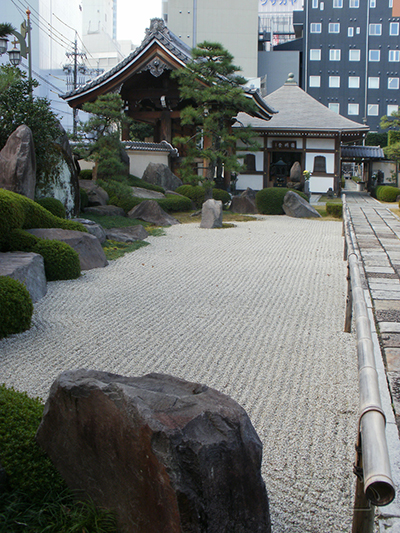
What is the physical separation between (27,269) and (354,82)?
48.5 meters

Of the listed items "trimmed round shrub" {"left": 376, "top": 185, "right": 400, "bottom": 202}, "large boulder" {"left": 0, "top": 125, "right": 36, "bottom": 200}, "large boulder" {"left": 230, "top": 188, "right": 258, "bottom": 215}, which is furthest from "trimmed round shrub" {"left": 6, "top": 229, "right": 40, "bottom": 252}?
"trimmed round shrub" {"left": 376, "top": 185, "right": 400, "bottom": 202}

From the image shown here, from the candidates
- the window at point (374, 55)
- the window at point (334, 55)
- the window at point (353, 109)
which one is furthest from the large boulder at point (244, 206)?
the window at point (374, 55)

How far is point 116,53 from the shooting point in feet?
198

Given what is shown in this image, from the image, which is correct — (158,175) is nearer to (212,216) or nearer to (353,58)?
(212,216)

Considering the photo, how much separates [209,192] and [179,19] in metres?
29.7

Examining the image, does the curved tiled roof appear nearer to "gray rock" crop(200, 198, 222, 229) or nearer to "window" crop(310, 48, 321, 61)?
"gray rock" crop(200, 198, 222, 229)

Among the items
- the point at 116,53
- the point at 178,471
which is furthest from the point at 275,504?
the point at 116,53

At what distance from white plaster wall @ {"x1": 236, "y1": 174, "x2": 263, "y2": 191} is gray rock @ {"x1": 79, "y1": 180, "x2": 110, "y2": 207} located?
9.71 m

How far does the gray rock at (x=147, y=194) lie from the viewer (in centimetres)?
1665

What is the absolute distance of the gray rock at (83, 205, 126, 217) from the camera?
1366cm

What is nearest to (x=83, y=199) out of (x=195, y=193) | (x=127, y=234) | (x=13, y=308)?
(x=127, y=234)

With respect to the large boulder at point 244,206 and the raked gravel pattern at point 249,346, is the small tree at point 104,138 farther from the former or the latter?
the raked gravel pattern at point 249,346

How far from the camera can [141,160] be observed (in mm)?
20094

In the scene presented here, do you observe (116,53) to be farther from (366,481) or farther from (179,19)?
(366,481)
